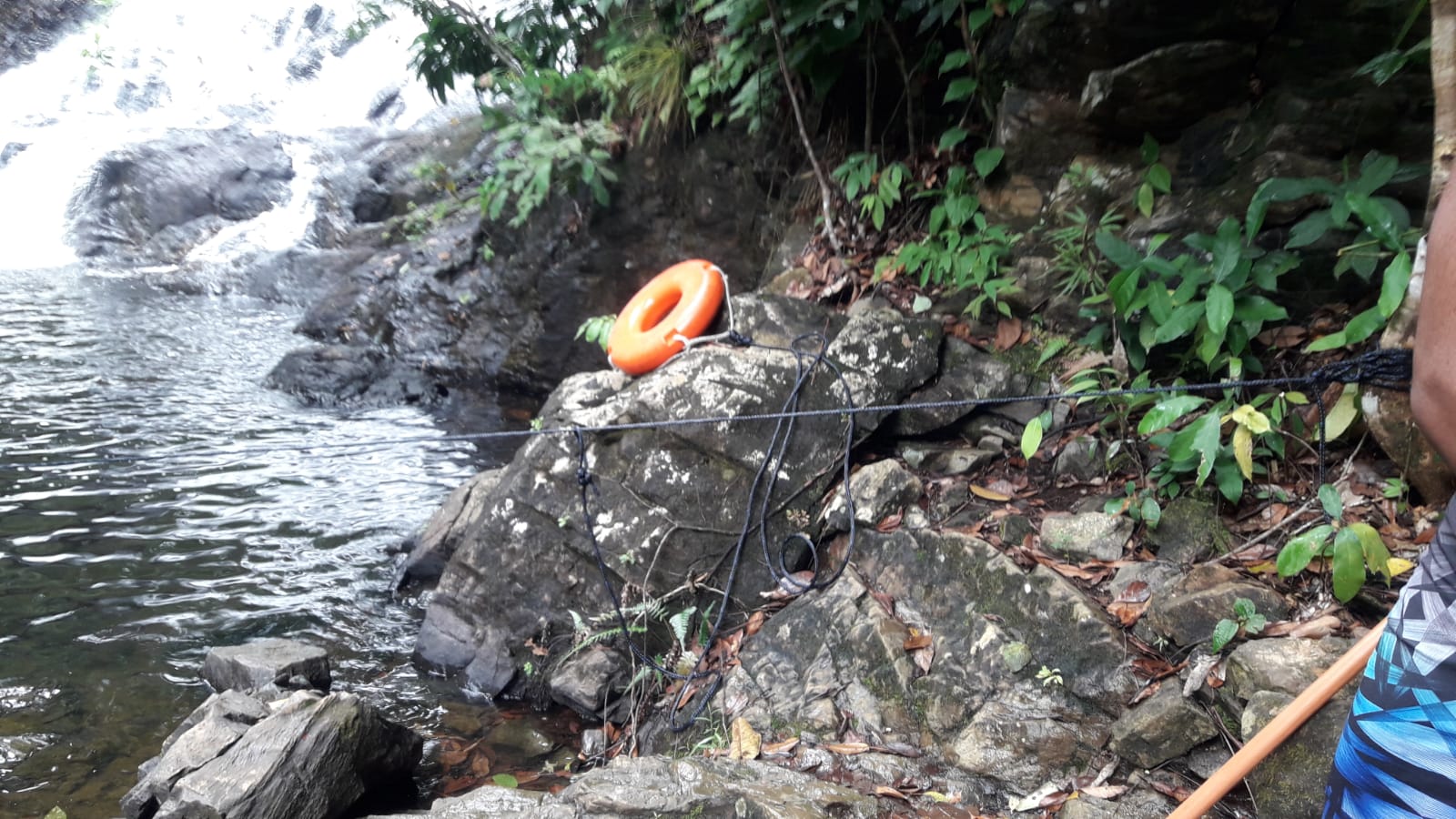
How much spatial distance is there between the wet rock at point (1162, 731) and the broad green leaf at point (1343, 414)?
0.99m

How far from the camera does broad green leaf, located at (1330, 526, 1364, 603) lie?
2.17 meters

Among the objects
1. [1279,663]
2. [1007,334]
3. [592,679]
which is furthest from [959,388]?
[592,679]

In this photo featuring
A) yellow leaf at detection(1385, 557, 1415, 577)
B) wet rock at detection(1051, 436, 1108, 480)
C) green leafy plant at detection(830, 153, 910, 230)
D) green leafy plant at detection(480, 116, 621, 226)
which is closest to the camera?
yellow leaf at detection(1385, 557, 1415, 577)

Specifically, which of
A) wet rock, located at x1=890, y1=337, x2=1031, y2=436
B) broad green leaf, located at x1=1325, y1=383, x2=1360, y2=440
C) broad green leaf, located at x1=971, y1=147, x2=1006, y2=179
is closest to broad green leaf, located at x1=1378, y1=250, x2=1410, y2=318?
broad green leaf, located at x1=1325, y1=383, x2=1360, y2=440

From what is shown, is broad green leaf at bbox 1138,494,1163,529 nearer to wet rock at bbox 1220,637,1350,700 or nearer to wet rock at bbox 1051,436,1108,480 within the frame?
wet rock at bbox 1051,436,1108,480

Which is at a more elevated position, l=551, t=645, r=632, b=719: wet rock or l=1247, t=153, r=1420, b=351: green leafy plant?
l=1247, t=153, r=1420, b=351: green leafy plant

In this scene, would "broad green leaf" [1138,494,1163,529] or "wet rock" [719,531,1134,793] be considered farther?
"broad green leaf" [1138,494,1163,529]

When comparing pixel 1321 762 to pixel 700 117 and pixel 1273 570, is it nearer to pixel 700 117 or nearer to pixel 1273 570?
pixel 1273 570

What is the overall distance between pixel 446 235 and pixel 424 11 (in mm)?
2213

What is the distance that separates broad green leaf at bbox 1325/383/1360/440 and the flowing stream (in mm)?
3485

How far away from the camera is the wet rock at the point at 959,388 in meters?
3.77

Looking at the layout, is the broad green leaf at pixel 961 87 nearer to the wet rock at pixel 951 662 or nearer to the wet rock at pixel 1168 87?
the wet rock at pixel 1168 87

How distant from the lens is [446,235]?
8828mm

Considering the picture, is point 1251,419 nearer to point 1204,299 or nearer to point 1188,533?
point 1188,533
